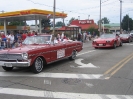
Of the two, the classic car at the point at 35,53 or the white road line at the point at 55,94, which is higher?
the classic car at the point at 35,53

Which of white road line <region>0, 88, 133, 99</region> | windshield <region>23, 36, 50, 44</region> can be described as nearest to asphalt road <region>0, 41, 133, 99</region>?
white road line <region>0, 88, 133, 99</region>

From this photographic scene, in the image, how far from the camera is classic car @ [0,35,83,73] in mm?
7762

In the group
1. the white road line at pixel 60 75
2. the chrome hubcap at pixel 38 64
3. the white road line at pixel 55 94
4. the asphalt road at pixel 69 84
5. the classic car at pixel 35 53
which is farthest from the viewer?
the chrome hubcap at pixel 38 64

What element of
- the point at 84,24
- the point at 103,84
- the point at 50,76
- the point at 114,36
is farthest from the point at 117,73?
the point at 84,24

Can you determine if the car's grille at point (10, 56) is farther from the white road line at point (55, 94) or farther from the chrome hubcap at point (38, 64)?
the white road line at point (55, 94)

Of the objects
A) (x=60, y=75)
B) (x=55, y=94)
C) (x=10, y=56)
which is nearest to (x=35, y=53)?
(x=10, y=56)

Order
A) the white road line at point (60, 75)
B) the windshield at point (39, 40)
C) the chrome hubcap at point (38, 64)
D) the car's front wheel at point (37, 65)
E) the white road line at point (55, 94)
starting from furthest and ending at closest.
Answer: the windshield at point (39, 40) < the chrome hubcap at point (38, 64) < the car's front wheel at point (37, 65) < the white road line at point (60, 75) < the white road line at point (55, 94)

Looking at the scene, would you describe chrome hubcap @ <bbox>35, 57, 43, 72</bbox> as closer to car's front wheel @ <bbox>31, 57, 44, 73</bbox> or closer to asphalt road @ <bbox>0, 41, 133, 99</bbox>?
car's front wheel @ <bbox>31, 57, 44, 73</bbox>

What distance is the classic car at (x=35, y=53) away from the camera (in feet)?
25.5

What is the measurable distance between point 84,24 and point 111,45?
154 feet

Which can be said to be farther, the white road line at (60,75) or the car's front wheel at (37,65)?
the car's front wheel at (37,65)

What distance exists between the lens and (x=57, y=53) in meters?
9.60

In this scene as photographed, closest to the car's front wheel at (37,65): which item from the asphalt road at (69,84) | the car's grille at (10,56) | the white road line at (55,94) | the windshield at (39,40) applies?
the asphalt road at (69,84)

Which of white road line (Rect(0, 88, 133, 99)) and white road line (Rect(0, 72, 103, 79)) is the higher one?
white road line (Rect(0, 72, 103, 79))
